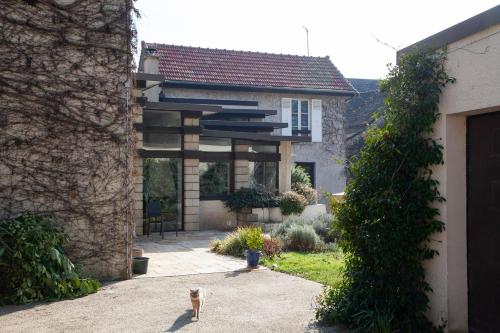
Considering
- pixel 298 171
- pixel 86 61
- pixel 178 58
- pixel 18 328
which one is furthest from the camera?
pixel 178 58

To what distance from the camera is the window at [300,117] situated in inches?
843

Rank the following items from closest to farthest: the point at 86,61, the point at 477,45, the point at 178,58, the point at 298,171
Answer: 1. the point at 477,45
2. the point at 86,61
3. the point at 298,171
4. the point at 178,58

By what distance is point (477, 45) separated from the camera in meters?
4.80

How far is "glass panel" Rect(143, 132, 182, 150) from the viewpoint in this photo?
48.1ft

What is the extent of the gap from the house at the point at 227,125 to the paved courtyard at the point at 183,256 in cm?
132

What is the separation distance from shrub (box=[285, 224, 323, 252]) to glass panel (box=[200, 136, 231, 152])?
5051mm

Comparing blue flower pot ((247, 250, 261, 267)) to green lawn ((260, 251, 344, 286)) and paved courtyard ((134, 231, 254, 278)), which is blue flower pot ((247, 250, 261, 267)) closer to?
paved courtyard ((134, 231, 254, 278))

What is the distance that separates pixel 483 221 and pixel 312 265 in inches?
188

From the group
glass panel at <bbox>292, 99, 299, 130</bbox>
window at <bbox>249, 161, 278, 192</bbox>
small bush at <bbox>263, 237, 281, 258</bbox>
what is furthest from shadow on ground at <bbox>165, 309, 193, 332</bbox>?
glass panel at <bbox>292, 99, 299, 130</bbox>

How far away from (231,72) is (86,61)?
44.1 feet

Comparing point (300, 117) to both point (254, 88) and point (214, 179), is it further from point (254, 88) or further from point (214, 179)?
point (214, 179)

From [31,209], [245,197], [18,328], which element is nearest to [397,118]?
[18,328]

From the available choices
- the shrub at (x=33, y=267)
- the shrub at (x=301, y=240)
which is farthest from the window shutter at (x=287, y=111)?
the shrub at (x=33, y=267)

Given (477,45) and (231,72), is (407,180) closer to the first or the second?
(477,45)
